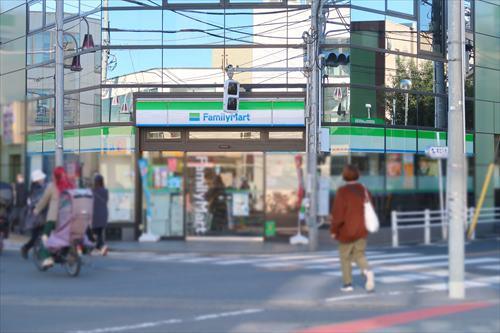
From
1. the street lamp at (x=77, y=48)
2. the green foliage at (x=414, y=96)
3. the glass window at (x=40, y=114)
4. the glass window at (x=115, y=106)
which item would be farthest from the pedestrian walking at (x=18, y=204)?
the green foliage at (x=414, y=96)

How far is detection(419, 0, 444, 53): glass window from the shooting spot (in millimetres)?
9723

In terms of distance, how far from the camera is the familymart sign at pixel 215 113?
33.1ft

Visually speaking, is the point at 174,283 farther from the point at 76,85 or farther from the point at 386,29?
the point at 386,29

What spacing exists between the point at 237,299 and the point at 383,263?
5.49 m

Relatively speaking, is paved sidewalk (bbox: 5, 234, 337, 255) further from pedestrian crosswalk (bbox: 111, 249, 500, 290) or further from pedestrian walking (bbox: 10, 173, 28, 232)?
pedestrian crosswalk (bbox: 111, 249, 500, 290)

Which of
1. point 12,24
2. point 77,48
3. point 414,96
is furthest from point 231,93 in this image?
point 12,24

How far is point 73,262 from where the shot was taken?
12.0 meters

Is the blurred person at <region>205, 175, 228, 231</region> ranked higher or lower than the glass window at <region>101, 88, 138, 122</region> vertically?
lower

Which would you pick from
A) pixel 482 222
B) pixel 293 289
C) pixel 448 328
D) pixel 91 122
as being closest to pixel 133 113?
pixel 91 122

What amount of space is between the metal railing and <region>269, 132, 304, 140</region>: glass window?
7.95 m

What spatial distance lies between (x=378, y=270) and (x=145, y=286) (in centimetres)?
475

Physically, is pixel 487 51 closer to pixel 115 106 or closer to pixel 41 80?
pixel 115 106

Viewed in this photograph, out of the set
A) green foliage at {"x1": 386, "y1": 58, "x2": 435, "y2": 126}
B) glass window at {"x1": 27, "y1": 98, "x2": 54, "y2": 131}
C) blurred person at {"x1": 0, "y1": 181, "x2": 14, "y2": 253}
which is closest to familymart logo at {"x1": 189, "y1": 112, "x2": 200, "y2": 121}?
glass window at {"x1": 27, "y1": 98, "x2": 54, "y2": 131}

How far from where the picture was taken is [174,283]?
37.9 feet
